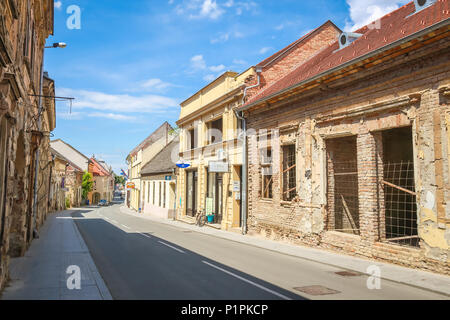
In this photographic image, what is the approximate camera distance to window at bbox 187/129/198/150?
24.9 metres

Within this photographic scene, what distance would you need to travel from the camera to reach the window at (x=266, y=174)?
51.7 ft

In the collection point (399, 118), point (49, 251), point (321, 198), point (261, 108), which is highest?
point (261, 108)

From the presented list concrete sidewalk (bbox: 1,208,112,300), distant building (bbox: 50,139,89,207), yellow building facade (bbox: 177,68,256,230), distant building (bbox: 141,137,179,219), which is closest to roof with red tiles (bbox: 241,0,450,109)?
yellow building facade (bbox: 177,68,256,230)

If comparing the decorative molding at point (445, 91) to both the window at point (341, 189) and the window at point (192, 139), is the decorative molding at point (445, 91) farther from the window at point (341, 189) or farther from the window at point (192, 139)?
the window at point (192, 139)

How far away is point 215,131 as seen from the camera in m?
21.8

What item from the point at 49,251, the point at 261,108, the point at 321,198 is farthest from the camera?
the point at 261,108

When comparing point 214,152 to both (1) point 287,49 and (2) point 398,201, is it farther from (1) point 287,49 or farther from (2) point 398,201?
(2) point 398,201

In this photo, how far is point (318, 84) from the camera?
12.3 meters

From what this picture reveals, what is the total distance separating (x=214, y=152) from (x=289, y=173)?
7214mm
